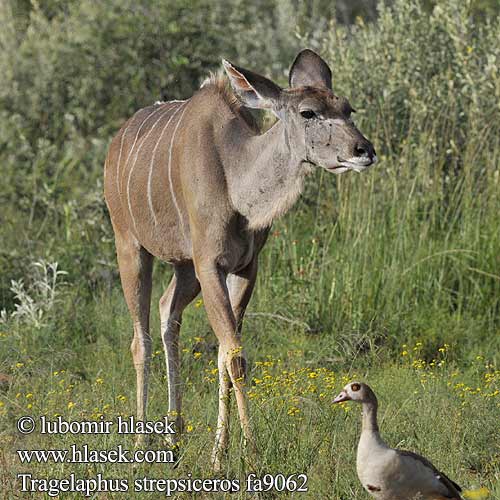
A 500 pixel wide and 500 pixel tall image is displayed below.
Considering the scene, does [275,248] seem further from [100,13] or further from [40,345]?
[100,13]

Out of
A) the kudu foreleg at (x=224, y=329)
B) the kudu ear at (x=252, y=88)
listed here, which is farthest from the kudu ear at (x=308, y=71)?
the kudu foreleg at (x=224, y=329)

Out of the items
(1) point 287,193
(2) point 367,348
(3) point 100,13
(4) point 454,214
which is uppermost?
(3) point 100,13

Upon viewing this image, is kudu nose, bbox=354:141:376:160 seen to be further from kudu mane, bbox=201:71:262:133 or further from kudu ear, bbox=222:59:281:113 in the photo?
kudu mane, bbox=201:71:262:133

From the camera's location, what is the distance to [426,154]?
7.35 metres

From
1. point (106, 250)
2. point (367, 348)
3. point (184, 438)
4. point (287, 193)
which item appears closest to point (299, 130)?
point (287, 193)

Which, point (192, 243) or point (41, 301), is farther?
point (41, 301)

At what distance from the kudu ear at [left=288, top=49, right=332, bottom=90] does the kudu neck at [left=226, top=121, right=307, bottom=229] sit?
0.28 metres

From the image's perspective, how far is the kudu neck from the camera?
471 centimetres

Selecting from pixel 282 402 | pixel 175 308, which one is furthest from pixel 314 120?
pixel 175 308

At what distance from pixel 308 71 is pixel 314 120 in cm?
49

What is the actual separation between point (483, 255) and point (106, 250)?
8.18 ft

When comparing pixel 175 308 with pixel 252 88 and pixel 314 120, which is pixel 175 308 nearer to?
pixel 252 88

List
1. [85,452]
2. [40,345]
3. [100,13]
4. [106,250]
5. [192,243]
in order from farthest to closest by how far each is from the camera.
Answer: [100,13] → [106,250] → [40,345] → [192,243] → [85,452]

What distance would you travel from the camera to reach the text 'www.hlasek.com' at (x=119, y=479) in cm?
406
